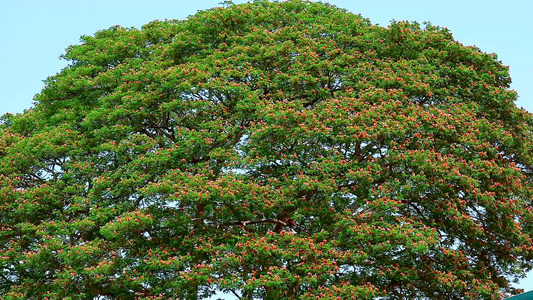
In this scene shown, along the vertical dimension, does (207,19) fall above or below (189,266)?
above

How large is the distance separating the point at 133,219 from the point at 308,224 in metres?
4.05

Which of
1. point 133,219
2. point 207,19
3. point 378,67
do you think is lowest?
point 133,219

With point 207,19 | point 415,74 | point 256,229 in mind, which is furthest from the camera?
point 207,19

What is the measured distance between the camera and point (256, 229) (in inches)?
627

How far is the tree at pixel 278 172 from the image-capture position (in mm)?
14312

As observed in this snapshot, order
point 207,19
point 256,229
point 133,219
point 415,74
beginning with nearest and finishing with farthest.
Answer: point 133,219 < point 256,229 < point 415,74 < point 207,19

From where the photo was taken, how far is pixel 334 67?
17156 mm

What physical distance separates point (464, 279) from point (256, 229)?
5.04m

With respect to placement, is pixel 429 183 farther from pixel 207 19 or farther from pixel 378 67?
pixel 207 19

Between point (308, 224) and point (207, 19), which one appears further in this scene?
point (207, 19)

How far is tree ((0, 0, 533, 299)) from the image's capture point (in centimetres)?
1431

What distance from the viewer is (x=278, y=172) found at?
15.3m

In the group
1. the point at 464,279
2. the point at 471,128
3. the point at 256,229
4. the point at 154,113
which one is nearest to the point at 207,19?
the point at 154,113

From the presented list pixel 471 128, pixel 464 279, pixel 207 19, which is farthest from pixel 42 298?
pixel 471 128
